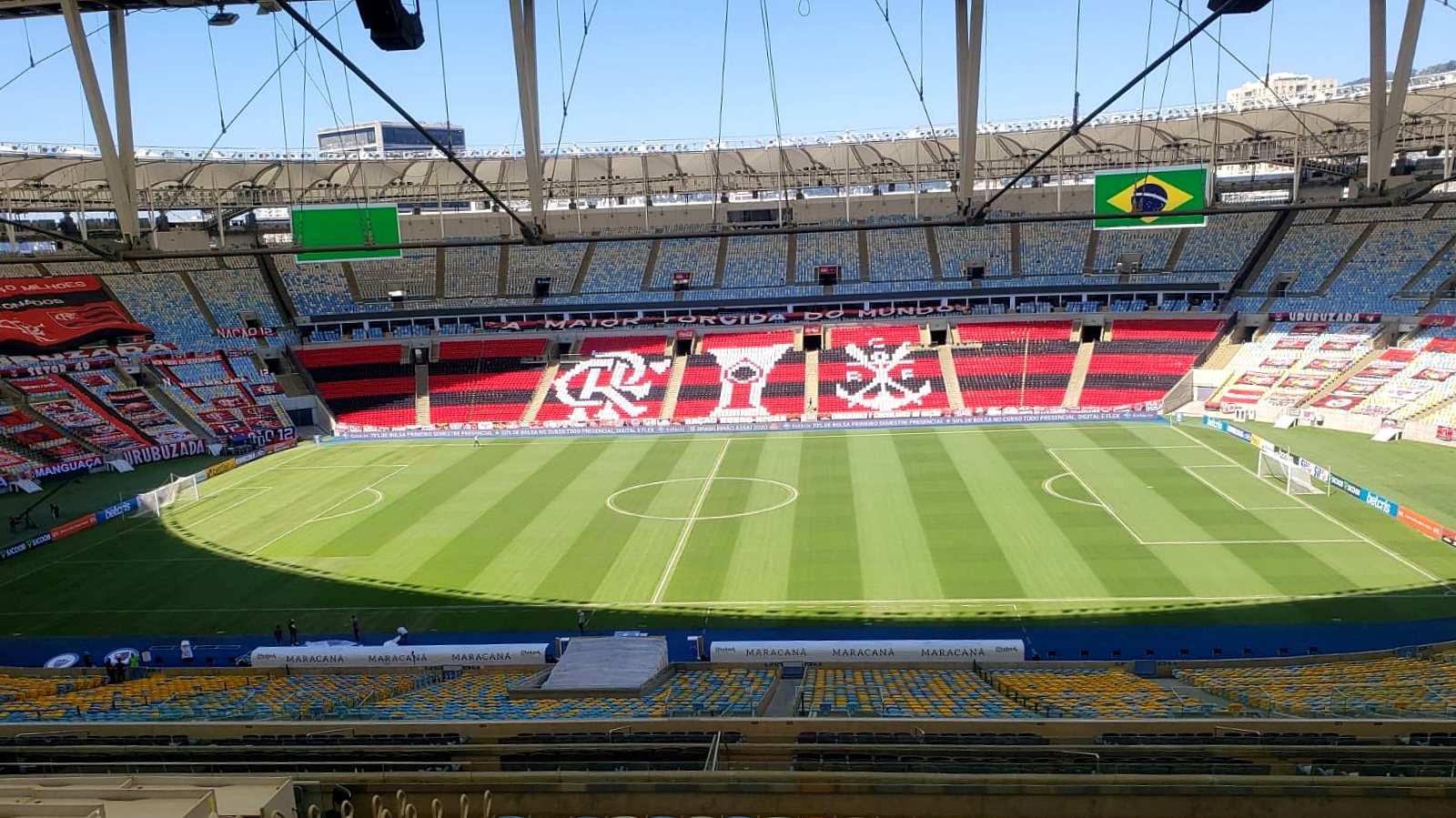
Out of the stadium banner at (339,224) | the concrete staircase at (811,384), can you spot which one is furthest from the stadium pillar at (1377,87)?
the concrete staircase at (811,384)

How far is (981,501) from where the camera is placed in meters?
28.9

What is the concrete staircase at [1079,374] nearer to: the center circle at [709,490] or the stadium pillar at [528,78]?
the center circle at [709,490]

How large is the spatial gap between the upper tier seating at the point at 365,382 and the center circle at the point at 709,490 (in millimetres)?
18622

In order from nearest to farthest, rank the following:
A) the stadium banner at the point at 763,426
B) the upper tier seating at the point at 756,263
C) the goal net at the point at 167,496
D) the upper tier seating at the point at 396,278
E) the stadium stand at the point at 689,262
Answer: the goal net at the point at 167,496
the stadium banner at the point at 763,426
the upper tier seating at the point at 396,278
the upper tier seating at the point at 756,263
the stadium stand at the point at 689,262

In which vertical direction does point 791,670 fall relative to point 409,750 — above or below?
below

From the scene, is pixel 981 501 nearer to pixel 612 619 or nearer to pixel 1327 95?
pixel 612 619

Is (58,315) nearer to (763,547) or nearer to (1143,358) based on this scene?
(763,547)

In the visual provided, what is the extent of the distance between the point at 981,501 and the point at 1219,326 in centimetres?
2372

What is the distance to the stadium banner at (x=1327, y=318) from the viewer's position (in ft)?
134

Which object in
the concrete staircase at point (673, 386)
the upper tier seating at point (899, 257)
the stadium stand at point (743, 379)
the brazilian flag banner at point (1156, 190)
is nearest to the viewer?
the brazilian flag banner at point (1156, 190)

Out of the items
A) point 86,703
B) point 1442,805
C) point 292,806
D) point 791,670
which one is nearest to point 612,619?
point 791,670

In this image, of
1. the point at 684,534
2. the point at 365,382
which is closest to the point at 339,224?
the point at 684,534

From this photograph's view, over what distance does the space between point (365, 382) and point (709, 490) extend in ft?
82.0

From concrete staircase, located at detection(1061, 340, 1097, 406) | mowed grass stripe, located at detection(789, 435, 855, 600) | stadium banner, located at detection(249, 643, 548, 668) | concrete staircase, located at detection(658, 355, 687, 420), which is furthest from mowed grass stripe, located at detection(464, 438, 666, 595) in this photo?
concrete staircase, located at detection(1061, 340, 1097, 406)
